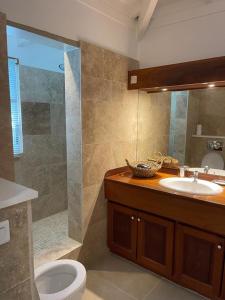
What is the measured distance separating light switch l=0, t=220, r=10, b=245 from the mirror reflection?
1929 millimetres

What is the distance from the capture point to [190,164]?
2.37m

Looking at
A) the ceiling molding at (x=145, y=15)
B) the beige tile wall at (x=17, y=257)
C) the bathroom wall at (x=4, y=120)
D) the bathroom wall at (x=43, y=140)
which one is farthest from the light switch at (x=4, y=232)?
the ceiling molding at (x=145, y=15)

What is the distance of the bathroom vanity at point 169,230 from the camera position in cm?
171

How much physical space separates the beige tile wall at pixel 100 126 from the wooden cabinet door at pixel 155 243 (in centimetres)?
44

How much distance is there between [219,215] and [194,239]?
1.07 ft

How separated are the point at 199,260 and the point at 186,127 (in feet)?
4.09

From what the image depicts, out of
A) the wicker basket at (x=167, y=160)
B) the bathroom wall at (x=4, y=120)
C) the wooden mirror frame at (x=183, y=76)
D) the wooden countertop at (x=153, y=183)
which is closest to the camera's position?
the bathroom wall at (x=4, y=120)

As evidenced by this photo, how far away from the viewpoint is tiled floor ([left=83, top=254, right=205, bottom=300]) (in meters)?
1.92

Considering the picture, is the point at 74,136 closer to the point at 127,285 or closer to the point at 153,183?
the point at 153,183

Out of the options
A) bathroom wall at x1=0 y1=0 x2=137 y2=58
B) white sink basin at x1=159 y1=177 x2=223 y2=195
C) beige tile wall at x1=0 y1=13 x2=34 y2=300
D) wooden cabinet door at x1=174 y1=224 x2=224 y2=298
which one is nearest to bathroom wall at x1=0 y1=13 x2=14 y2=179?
bathroom wall at x1=0 y1=0 x2=137 y2=58

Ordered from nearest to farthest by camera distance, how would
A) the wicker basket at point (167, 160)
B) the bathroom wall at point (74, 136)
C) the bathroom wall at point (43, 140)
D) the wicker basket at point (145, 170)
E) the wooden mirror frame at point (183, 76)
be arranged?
1. the wooden mirror frame at point (183, 76)
2. the bathroom wall at point (74, 136)
3. the wicker basket at point (145, 170)
4. the wicker basket at point (167, 160)
5. the bathroom wall at point (43, 140)

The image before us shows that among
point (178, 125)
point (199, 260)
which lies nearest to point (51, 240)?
point (199, 260)

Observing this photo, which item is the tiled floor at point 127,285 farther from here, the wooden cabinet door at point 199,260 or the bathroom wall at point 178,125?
the bathroom wall at point 178,125

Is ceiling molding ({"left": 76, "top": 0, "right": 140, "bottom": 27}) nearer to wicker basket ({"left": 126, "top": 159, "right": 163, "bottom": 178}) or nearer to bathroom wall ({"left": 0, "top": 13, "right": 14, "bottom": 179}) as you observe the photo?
bathroom wall ({"left": 0, "top": 13, "right": 14, "bottom": 179})
